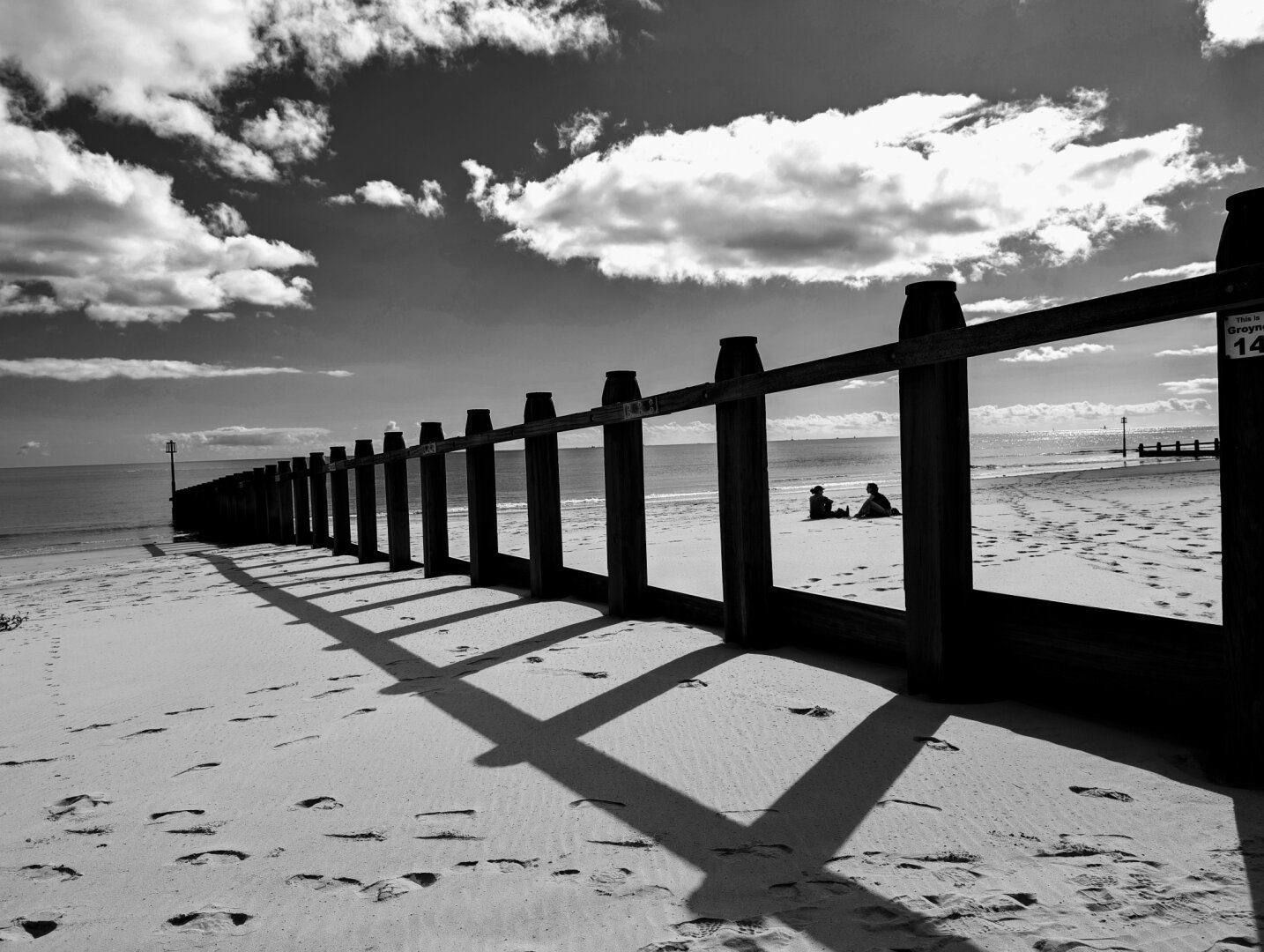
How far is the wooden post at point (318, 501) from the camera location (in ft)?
39.5

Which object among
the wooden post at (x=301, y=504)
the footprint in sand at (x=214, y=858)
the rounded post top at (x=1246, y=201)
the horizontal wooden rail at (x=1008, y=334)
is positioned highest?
the rounded post top at (x=1246, y=201)

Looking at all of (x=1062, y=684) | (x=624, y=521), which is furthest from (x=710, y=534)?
(x=1062, y=684)

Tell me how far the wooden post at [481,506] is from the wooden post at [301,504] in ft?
22.9

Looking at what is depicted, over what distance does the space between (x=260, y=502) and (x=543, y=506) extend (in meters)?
13.0

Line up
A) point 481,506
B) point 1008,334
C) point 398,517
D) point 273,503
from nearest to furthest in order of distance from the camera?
point 1008,334 < point 481,506 < point 398,517 < point 273,503

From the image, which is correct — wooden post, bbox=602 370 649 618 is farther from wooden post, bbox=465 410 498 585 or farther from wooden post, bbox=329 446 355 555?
wooden post, bbox=329 446 355 555

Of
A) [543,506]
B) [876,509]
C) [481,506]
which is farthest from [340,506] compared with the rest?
[876,509]

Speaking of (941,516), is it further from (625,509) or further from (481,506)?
(481,506)

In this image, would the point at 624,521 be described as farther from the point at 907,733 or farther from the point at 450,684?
the point at 907,733

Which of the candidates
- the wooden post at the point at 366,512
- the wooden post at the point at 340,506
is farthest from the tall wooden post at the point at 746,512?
the wooden post at the point at 340,506

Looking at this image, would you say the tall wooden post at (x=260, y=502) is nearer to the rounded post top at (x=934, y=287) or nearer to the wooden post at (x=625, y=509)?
the wooden post at (x=625, y=509)

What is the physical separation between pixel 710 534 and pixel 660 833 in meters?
9.70

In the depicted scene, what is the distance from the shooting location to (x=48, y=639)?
6000mm

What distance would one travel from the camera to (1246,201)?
89.0 inches
